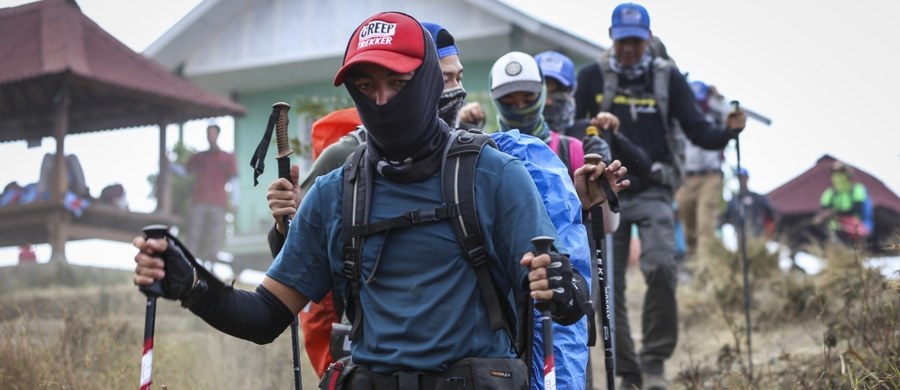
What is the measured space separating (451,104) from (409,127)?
1.60 m

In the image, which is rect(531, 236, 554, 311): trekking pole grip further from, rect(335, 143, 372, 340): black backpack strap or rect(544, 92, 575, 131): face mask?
rect(544, 92, 575, 131): face mask

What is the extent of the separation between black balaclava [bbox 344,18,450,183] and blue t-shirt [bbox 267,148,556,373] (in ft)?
0.19

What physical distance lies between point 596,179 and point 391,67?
1.49 metres

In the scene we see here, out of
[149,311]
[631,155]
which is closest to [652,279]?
[631,155]

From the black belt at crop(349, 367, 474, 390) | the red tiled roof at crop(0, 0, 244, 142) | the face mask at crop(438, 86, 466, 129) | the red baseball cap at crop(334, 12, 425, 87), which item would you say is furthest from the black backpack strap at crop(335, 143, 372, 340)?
the red tiled roof at crop(0, 0, 244, 142)

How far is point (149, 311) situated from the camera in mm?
4168

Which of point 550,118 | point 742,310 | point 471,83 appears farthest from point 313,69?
point 550,118

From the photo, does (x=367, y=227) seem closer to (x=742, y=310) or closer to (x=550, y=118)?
(x=550, y=118)

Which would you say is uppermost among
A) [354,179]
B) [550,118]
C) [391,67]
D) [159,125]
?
[159,125]

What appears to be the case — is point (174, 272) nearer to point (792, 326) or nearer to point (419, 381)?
point (419, 381)

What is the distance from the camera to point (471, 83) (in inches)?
973

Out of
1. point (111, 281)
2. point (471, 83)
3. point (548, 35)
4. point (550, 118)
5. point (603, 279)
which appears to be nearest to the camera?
point (603, 279)

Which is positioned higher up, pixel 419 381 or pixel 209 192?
pixel 209 192

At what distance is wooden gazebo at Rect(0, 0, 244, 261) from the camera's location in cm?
1606
